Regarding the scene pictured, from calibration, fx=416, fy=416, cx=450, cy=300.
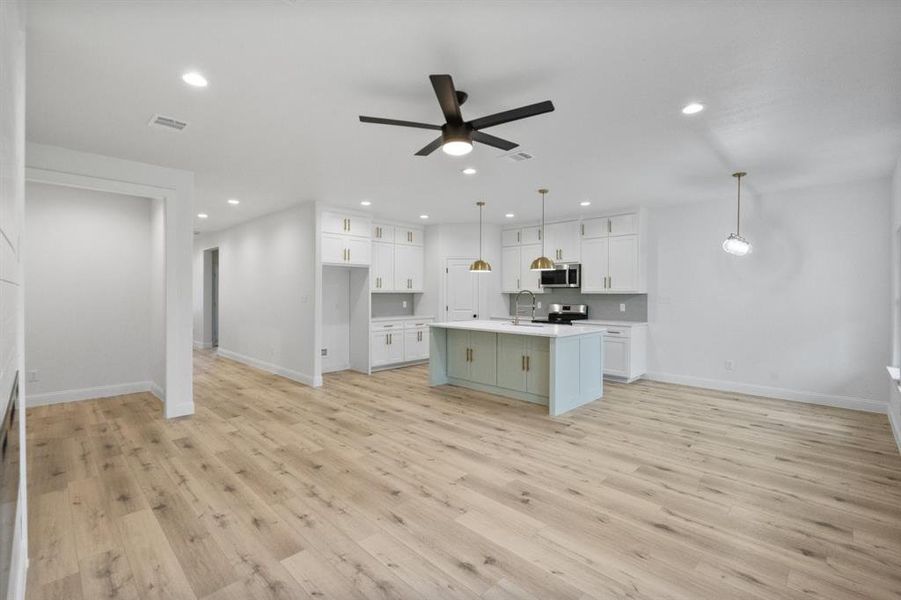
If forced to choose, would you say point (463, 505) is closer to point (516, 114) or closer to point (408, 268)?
point (516, 114)

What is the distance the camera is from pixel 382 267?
7492mm

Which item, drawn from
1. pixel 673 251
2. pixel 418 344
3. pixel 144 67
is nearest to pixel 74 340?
pixel 144 67

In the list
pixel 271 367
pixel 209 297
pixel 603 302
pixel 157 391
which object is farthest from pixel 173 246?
pixel 603 302

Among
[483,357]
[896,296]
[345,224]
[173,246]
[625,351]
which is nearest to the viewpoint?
[896,296]

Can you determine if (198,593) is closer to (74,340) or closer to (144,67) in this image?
(144,67)

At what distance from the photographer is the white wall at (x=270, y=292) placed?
6.21m

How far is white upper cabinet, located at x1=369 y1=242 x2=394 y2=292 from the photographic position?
7371 mm

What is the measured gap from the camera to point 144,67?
252 cm

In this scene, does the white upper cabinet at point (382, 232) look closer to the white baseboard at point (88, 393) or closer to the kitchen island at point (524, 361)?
the kitchen island at point (524, 361)

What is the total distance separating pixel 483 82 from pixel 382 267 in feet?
16.7

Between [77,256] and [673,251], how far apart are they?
8135 millimetres

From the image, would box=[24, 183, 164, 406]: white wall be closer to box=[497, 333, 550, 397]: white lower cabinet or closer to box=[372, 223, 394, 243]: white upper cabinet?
box=[372, 223, 394, 243]: white upper cabinet

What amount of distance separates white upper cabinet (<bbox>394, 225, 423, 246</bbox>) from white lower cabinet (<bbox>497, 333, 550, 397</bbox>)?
3253 millimetres

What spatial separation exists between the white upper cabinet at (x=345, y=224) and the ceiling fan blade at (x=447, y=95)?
4.09m
